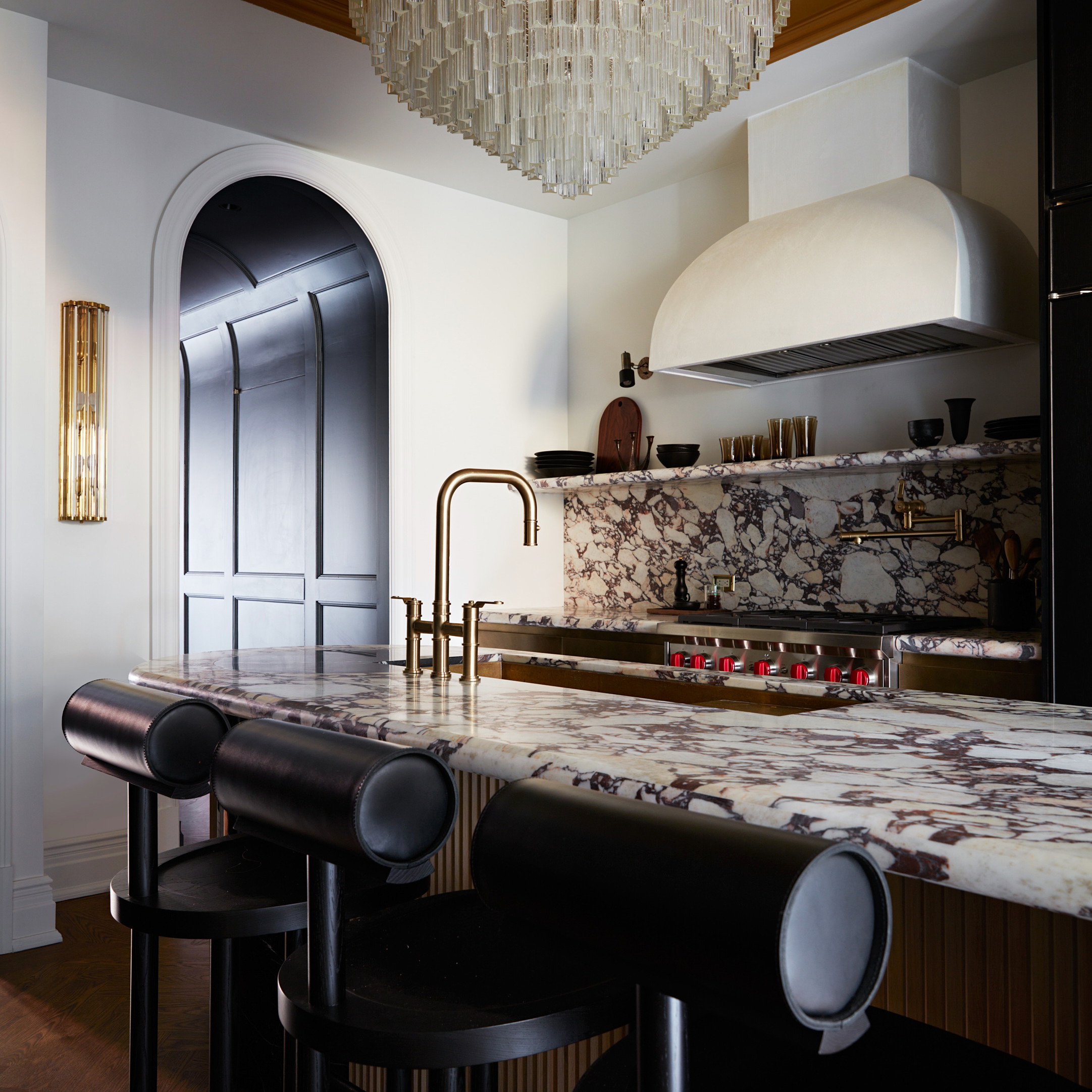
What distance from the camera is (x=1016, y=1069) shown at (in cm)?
79

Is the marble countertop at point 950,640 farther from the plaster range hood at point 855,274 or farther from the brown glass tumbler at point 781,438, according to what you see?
the plaster range hood at point 855,274

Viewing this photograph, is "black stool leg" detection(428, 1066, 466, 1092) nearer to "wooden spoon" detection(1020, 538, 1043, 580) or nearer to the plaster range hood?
the plaster range hood

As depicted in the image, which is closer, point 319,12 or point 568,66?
point 568,66

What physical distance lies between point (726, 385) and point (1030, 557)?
5.24 feet

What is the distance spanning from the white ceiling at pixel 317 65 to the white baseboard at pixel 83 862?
2.75 m

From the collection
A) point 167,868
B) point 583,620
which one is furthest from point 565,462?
point 167,868

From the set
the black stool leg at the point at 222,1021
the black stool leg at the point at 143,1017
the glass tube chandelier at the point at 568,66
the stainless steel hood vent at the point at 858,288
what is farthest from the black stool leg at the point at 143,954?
the stainless steel hood vent at the point at 858,288

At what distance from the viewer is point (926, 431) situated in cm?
348

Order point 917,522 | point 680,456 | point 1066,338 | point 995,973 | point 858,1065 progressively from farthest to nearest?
point 680,456 < point 917,522 < point 1066,338 < point 995,973 < point 858,1065

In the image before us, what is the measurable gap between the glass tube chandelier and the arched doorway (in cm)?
221

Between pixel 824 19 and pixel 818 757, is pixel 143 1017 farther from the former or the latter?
pixel 824 19

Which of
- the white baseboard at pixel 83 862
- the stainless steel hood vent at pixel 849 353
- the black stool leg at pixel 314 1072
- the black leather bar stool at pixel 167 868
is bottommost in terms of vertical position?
the white baseboard at pixel 83 862

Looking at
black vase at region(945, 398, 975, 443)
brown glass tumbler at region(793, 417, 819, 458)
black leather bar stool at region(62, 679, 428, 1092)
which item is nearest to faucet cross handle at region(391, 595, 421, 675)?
black leather bar stool at region(62, 679, 428, 1092)

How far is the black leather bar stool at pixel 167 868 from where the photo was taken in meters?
1.26
